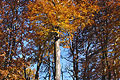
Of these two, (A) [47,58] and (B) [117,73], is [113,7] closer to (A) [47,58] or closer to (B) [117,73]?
(B) [117,73]

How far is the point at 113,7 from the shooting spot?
398 inches

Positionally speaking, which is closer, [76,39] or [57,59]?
[57,59]

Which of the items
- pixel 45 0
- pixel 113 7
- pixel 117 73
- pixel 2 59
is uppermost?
pixel 113 7

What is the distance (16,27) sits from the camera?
33.9 feet

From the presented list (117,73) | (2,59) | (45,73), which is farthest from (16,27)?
(117,73)

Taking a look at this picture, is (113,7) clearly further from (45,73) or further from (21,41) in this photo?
(45,73)

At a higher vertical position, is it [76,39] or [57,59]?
[76,39]

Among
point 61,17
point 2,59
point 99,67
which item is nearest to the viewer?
point 61,17

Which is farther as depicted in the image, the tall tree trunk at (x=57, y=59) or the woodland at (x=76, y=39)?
the woodland at (x=76, y=39)

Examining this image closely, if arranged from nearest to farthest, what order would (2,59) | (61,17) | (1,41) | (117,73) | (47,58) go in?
(61,17) < (2,59) < (1,41) < (117,73) < (47,58)

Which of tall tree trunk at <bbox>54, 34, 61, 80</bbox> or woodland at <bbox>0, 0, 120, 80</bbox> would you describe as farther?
woodland at <bbox>0, 0, 120, 80</bbox>

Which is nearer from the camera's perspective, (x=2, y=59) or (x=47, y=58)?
(x=2, y=59)

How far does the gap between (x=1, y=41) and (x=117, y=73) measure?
8.15 meters

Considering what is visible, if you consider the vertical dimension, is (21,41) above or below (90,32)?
below
